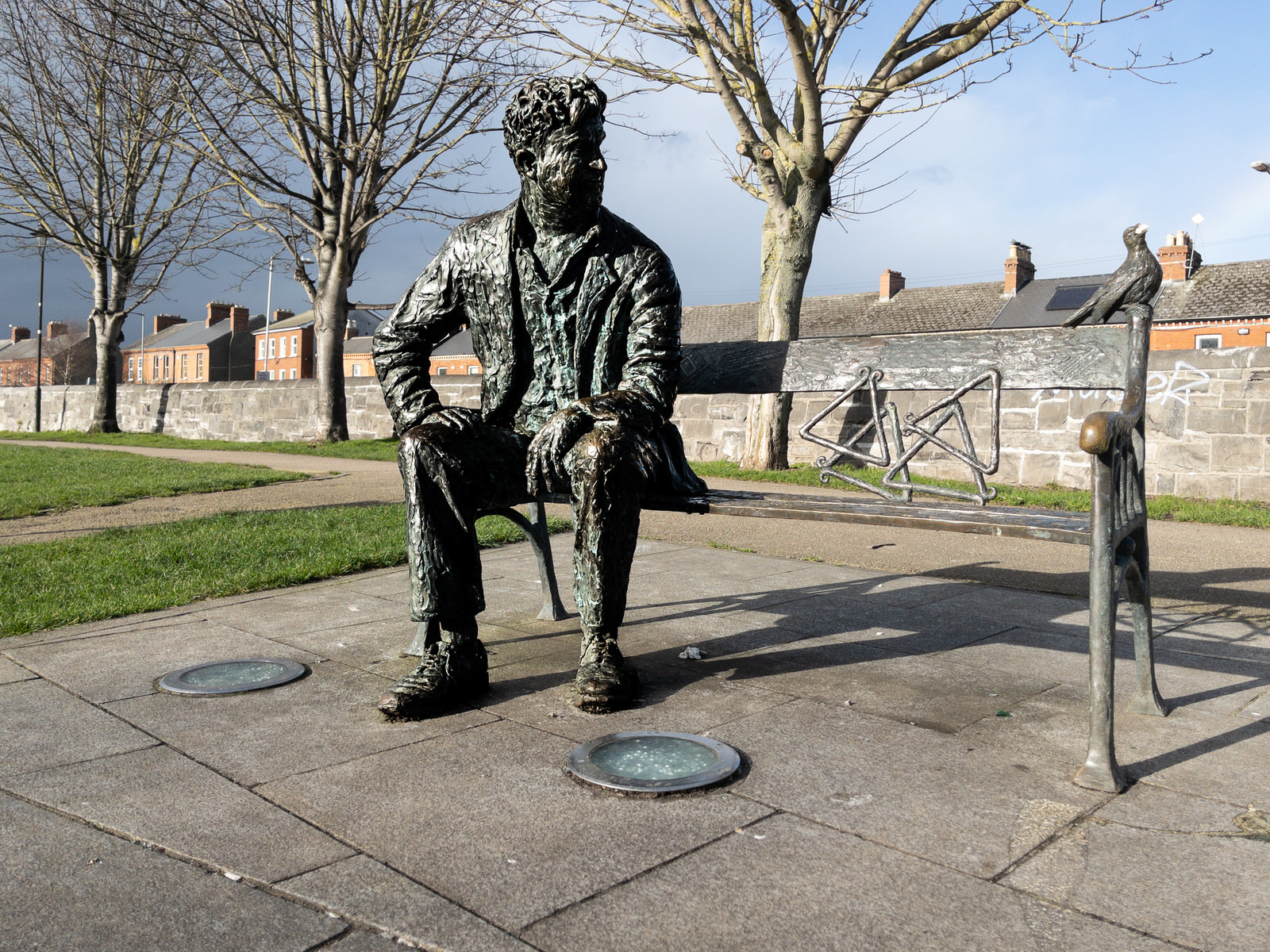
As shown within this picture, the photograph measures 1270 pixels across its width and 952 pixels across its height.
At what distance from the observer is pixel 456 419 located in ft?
10.5

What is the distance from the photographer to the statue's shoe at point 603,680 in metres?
2.97

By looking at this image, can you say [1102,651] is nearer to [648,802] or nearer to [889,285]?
[648,802]

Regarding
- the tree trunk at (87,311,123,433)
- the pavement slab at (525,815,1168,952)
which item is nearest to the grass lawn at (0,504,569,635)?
the pavement slab at (525,815,1168,952)

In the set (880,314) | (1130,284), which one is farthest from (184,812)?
(880,314)

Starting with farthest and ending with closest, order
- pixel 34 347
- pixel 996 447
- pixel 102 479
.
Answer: pixel 34 347
pixel 102 479
pixel 996 447

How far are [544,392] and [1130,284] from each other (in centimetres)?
196

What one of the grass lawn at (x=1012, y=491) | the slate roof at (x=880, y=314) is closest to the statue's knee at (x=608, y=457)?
the grass lawn at (x=1012, y=491)

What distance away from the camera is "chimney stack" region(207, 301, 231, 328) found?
252ft

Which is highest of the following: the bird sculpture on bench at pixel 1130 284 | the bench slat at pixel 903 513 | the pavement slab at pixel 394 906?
the bird sculpture on bench at pixel 1130 284

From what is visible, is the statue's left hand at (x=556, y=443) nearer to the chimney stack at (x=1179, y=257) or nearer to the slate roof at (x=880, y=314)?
the slate roof at (x=880, y=314)

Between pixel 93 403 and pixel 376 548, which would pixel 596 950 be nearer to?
pixel 376 548

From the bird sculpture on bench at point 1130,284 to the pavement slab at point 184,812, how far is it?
2750mm

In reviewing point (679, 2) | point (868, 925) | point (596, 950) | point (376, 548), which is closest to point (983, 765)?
point (868, 925)

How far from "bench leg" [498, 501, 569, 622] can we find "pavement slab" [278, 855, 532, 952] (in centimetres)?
229
